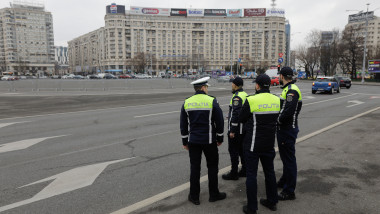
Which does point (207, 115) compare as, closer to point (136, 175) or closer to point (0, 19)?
point (136, 175)

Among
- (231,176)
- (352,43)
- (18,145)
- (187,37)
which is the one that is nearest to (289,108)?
(231,176)

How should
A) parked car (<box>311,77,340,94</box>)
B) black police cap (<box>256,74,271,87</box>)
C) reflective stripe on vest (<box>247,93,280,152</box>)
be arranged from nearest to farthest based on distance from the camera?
reflective stripe on vest (<box>247,93,280,152</box>)
black police cap (<box>256,74,271,87</box>)
parked car (<box>311,77,340,94</box>)

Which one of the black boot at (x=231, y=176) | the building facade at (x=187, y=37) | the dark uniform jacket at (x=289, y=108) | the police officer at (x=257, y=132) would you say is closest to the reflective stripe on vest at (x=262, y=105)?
the police officer at (x=257, y=132)

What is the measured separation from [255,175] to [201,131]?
94 centimetres

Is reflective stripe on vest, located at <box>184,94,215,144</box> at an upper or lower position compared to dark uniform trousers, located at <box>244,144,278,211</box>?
upper

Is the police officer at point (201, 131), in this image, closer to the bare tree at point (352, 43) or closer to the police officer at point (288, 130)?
the police officer at point (288, 130)

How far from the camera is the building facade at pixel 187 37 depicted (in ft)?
504

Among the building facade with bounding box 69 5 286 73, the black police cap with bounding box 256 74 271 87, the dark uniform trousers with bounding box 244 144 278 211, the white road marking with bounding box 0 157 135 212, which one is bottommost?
the white road marking with bounding box 0 157 135 212

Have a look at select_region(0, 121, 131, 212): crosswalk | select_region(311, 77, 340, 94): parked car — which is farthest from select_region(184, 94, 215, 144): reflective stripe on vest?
select_region(311, 77, 340, 94): parked car

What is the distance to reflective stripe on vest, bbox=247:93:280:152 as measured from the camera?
3.63m

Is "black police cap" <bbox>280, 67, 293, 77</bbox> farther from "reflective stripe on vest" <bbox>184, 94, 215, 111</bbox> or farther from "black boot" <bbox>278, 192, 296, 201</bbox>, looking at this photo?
"black boot" <bbox>278, 192, 296, 201</bbox>

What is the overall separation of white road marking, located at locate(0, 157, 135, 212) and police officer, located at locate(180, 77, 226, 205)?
197 cm

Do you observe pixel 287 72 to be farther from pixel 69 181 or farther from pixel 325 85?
pixel 325 85

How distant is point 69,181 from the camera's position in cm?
486
